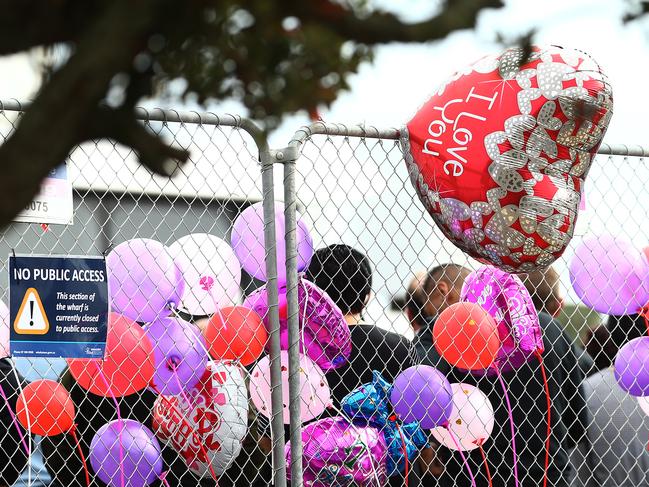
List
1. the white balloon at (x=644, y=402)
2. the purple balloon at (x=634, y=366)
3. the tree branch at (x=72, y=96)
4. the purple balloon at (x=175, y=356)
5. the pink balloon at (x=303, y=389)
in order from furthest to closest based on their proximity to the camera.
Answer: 1. the white balloon at (x=644, y=402)
2. the purple balloon at (x=634, y=366)
3. the pink balloon at (x=303, y=389)
4. the purple balloon at (x=175, y=356)
5. the tree branch at (x=72, y=96)

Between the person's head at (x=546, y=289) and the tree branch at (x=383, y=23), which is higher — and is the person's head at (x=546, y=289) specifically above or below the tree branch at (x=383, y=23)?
below

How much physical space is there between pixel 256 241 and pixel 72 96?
1975 millimetres

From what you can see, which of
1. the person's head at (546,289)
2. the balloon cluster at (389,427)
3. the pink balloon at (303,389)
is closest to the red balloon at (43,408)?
the pink balloon at (303,389)

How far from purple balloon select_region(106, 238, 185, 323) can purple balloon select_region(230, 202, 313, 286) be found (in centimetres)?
25

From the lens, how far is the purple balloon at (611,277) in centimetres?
330

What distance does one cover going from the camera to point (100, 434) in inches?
108

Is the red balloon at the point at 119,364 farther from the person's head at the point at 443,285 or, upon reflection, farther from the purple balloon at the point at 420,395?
the person's head at the point at 443,285

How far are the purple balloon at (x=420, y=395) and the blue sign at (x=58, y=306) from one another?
89 centimetres

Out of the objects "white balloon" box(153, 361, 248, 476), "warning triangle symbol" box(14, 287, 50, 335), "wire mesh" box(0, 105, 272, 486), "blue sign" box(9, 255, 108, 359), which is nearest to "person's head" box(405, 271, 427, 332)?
"wire mesh" box(0, 105, 272, 486)

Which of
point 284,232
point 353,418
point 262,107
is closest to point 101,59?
point 262,107

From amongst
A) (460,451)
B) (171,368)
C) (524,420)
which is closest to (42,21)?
(171,368)

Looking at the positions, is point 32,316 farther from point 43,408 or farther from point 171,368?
point 171,368

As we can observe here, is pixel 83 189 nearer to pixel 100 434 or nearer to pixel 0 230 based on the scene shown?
pixel 100 434

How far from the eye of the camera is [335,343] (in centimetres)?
291
